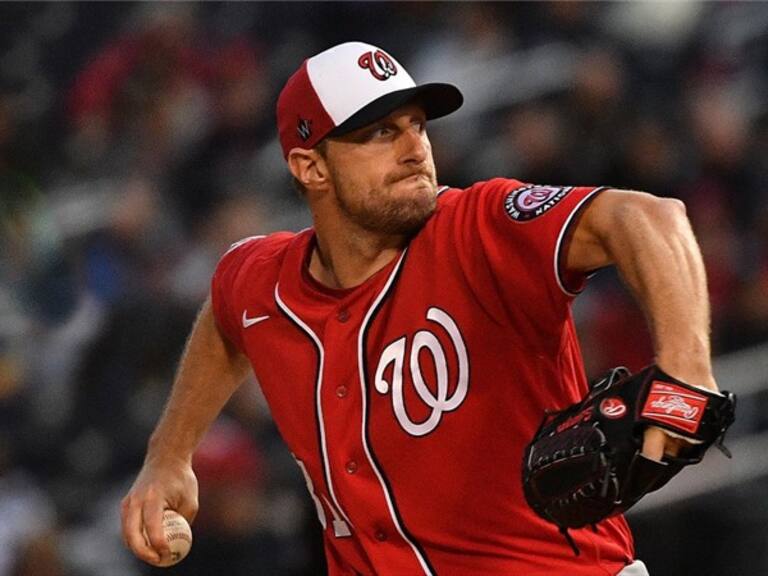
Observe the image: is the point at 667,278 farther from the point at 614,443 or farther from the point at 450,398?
the point at 450,398

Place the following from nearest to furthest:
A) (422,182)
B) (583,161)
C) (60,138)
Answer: (422,182) < (583,161) < (60,138)

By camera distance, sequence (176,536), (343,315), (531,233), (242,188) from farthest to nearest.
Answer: (242,188), (176,536), (343,315), (531,233)

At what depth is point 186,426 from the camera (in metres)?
3.85

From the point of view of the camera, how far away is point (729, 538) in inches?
224

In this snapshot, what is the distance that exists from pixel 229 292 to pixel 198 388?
29 cm

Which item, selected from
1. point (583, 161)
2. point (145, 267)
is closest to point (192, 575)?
point (145, 267)

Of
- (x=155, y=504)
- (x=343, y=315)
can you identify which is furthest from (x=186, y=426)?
(x=343, y=315)

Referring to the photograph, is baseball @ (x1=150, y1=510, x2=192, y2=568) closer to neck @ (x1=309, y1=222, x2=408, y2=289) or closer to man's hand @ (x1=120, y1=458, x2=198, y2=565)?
man's hand @ (x1=120, y1=458, x2=198, y2=565)

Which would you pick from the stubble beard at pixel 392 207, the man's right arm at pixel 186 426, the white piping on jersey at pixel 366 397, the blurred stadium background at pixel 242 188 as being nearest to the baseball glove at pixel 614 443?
the white piping on jersey at pixel 366 397

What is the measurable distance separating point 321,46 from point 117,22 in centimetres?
103

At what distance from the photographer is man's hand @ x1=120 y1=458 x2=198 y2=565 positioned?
11.4 feet

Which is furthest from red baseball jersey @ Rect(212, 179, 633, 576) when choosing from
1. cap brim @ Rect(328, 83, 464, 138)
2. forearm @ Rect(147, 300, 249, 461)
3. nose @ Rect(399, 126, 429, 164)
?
forearm @ Rect(147, 300, 249, 461)

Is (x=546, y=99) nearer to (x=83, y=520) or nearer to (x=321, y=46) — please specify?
(x=321, y=46)

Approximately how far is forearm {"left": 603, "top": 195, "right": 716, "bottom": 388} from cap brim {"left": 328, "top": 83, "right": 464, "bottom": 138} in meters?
0.80
